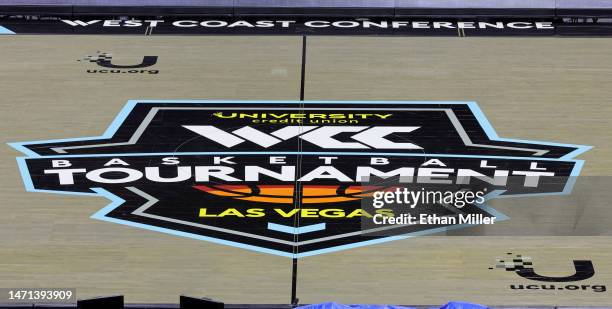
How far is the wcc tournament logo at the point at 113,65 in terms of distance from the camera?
21938 mm

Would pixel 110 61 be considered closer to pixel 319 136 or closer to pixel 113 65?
pixel 113 65

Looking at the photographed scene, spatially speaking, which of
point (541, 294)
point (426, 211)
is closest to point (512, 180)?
point (426, 211)

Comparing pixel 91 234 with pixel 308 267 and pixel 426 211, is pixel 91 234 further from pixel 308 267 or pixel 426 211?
pixel 426 211

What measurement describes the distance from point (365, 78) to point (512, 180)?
3.74 metres

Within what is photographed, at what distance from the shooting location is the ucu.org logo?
19.9m

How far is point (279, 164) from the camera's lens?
19.4 meters

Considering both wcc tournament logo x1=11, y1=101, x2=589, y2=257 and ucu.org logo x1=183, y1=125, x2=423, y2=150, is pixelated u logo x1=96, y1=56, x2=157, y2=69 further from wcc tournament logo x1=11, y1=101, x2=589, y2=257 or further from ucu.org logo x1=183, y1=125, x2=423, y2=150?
ucu.org logo x1=183, y1=125, x2=423, y2=150

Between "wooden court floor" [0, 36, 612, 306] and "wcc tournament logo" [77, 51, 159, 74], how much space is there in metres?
0.16

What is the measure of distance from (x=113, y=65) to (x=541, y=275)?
27.4 feet

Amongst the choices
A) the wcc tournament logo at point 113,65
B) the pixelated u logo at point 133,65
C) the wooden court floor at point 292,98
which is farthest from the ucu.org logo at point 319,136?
the pixelated u logo at point 133,65

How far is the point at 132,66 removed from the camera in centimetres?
2209

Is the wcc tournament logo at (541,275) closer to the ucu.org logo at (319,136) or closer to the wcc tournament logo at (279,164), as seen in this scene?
the wcc tournament logo at (279,164)

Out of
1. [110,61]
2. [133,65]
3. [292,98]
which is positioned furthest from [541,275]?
[110,61]

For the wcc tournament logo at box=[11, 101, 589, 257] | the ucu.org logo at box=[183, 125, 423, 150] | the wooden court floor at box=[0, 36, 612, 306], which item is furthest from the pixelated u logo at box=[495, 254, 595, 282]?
the ucu.org logo at box=[183, 125, 423, 150]
